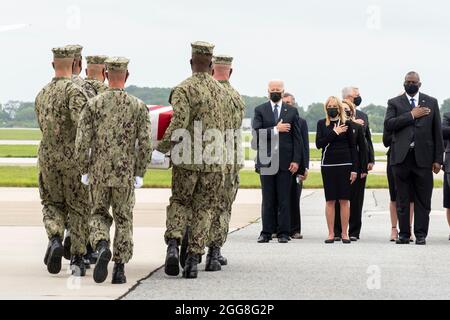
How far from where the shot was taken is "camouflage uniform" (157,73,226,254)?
39.8 feet

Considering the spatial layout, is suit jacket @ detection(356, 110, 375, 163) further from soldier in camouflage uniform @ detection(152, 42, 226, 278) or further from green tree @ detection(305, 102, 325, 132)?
green tree @ detection(305, 102, 325, 132)

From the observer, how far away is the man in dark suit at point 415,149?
54.9 ft

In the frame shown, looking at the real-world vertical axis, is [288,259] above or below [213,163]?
below

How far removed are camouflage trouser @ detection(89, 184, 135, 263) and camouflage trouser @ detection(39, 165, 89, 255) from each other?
724 mm

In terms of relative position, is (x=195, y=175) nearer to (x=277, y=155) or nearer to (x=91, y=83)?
(x=91, y=83)

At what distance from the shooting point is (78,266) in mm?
12258

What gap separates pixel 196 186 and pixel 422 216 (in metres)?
5.33

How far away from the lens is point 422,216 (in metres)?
16.8

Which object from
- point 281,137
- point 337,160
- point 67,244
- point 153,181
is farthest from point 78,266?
Result: point 153,181

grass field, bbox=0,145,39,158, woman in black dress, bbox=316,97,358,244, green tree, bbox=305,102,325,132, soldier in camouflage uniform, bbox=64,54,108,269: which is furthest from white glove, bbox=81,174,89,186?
green tree, bbox=305,102,325,132

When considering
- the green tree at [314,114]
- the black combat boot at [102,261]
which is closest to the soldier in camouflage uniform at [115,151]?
the black combat boot at [102,261]
